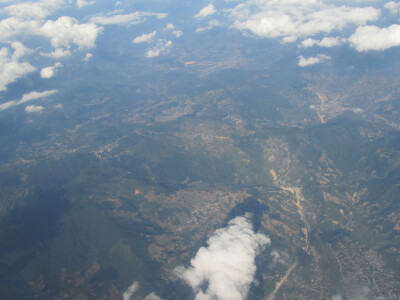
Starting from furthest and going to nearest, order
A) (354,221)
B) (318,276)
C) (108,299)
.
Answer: (354,221) < (318,276) < (108,299)

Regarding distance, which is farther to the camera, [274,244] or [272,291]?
[274,244]

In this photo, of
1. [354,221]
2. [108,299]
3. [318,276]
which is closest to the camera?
[108,299]

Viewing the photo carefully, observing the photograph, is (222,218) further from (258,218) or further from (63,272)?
(63,272)

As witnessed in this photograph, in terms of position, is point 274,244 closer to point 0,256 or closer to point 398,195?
point 398,195

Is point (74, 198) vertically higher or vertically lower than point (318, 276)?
higher

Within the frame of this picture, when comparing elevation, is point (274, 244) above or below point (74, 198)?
below

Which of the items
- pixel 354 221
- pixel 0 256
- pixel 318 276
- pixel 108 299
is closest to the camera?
pixel 108 299

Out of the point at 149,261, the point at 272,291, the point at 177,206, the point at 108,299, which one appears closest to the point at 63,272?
the point at 108,299

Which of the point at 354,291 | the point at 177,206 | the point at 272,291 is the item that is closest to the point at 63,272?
the point at 177,206

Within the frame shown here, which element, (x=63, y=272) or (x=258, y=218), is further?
(x=258, y=218)
